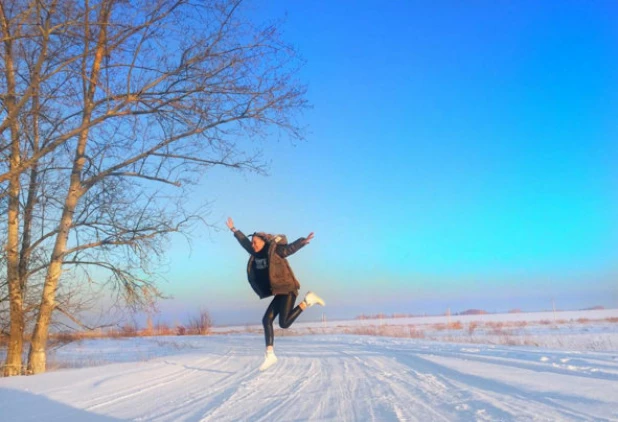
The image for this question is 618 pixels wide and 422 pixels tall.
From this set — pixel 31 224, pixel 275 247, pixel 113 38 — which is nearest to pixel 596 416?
pixel 275 247

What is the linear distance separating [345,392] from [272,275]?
100 inches

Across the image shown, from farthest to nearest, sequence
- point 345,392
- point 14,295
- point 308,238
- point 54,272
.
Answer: point 54,272
point 14,295
point 308,238
point 345,392

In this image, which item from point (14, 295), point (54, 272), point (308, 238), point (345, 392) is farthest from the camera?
point (54, 272)

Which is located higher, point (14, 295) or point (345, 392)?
point (14, 295)

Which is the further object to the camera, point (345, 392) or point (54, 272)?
point (54, 272)

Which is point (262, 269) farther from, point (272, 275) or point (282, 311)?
point (282, 311)

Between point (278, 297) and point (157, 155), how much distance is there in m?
4.34

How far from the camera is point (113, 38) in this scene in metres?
7.91

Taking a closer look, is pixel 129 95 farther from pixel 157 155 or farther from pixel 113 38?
pixel 157 155

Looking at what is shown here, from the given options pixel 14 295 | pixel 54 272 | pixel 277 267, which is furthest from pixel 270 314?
pixel 14 295

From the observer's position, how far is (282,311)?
7723 millimetres

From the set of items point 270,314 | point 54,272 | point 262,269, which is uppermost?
point 54,272

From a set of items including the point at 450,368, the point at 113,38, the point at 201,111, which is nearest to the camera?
the point at 450,368

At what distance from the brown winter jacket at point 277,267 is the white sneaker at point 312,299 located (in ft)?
1.18
